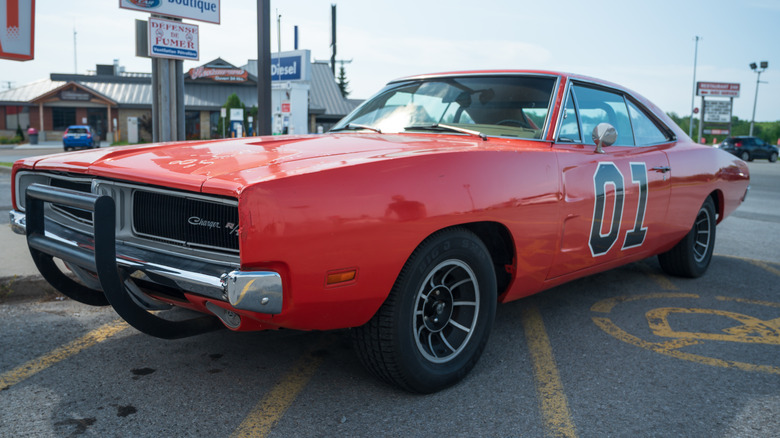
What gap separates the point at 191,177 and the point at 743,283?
4521mm

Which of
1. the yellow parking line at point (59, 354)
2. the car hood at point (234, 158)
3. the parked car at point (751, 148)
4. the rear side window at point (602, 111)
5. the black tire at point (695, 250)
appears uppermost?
the rear side window at point (602, 111)

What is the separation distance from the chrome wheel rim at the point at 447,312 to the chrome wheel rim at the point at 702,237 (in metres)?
3.01

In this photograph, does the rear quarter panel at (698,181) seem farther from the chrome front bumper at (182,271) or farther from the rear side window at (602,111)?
the chrome front bumper at (182,271)

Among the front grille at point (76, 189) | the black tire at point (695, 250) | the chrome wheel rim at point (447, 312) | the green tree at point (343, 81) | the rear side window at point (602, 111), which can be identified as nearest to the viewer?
the chrome wheel rim at point (447, 312)

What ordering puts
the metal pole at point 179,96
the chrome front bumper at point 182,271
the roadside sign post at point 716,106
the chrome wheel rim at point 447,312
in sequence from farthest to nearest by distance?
the roadside sign post at point 716,106 < the metal pole at point 179,96 < the chrome wheel rim at point 447,312 < the chrome front bumper at point 182,271

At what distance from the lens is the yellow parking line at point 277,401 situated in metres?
2.43

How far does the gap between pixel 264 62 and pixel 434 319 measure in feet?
18.5

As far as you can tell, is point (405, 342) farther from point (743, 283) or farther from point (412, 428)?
point (743, 283)

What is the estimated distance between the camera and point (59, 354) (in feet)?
10.5

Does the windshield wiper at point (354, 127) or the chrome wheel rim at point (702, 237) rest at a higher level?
the windshield wiper at point (354, 127)

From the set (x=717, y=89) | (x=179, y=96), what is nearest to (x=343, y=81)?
(x=717, y=89)

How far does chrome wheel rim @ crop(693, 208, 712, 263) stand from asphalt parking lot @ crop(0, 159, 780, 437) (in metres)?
0.96

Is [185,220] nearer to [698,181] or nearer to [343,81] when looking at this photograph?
[698,181]

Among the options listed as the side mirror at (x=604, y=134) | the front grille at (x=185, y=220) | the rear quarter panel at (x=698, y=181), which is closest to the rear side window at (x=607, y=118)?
the side mirror at (x=604, y=134)
